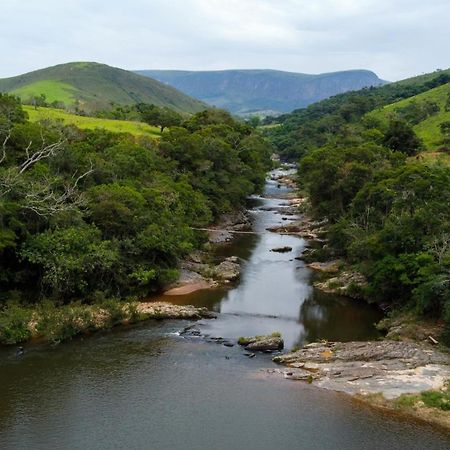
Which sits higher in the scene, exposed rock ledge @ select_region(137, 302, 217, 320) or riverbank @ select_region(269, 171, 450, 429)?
exposed rock ledge @ select_region(137, 302, 217, 320)

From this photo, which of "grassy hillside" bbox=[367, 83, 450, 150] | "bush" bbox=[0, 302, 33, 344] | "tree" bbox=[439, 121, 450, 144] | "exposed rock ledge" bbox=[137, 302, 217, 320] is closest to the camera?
"bush" bbox=[0, 302, 33, 344]

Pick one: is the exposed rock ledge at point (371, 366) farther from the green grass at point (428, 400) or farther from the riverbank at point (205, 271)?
the riverbank at point (205, 271)

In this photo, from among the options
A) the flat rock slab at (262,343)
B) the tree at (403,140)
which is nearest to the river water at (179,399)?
the flat rock slab at (262,343)

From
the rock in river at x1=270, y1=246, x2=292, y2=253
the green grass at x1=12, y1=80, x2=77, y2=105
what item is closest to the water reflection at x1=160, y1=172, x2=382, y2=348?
the rock in river at x1=270, y1=246, x2=292, y2=253

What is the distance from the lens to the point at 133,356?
3111 centimetres

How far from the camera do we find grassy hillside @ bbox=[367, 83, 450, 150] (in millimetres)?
85312

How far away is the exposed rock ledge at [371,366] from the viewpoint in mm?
28281

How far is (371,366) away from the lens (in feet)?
100.0

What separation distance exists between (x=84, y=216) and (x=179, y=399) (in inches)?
754

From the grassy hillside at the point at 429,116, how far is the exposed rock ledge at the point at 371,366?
55.8 meters

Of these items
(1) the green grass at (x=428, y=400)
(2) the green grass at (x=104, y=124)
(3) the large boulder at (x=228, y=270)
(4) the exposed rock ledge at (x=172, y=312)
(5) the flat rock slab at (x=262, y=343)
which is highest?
(2) the green grass at (x=104, y=124)

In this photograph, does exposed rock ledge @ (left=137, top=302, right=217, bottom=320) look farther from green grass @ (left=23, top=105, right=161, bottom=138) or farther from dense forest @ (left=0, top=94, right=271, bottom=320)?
green grass @ (left=23, top=105, right=161, bottom=138)

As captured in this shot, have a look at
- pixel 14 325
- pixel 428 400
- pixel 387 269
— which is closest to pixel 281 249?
pixel 387 269

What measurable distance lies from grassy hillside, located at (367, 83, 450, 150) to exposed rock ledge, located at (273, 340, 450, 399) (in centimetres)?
5580
